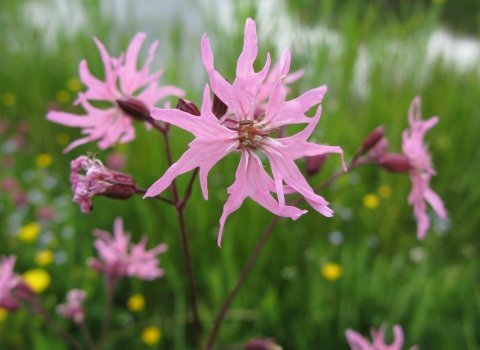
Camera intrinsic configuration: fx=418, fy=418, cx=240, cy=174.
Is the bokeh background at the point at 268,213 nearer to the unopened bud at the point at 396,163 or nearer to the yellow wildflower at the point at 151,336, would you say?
the yellow wildflower at the point at 151,336

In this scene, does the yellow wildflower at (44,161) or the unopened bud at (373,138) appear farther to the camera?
the yellow wildflower at (44,161)

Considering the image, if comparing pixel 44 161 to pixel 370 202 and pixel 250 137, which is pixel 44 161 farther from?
pixel 250 137

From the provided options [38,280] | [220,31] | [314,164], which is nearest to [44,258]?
[38,280]

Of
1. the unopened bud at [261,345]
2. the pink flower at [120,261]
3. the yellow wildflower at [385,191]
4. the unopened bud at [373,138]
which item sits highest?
the unopened bud at [373,138]

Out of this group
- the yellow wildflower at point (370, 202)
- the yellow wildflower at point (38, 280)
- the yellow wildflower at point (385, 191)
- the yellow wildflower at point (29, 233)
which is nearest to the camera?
the yellow wildflower at point (38, 280)

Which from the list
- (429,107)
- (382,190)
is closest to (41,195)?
(382,190)

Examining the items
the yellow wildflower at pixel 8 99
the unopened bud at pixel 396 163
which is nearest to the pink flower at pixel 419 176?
the unopened bud at pixel 396 163

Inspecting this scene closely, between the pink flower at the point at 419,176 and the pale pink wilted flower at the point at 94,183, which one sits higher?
the pale pink wilted flower at the point at 94,183
